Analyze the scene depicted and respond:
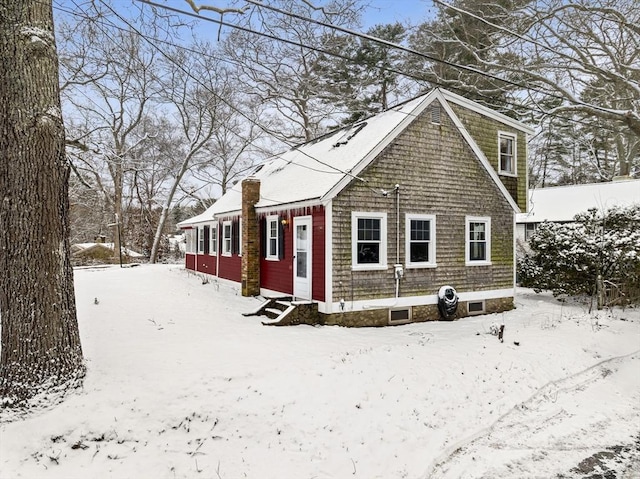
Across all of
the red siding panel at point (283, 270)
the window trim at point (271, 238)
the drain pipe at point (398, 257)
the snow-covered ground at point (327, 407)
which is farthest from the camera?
the window trim at point (271, 238)

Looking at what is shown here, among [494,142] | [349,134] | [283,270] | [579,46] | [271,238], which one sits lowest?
[283,270]

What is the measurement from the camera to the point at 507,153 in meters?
14.5

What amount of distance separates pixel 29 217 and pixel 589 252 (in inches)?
582

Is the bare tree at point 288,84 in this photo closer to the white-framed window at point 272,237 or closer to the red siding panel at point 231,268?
the red siding panel at point 231,268

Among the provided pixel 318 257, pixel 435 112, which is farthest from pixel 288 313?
pixel 435 112

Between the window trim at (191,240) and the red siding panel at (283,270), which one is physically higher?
the window trim at (191,240)

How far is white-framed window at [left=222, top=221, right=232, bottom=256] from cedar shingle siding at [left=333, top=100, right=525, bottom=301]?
263 inches

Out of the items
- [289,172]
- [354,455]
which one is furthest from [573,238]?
[354,455]

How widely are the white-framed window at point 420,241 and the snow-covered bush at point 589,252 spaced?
5.52 metres

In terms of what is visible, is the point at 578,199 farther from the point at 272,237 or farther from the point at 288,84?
the point at 272,237

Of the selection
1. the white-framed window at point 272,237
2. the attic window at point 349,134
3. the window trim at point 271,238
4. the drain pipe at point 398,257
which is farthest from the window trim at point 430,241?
the white-framed window at point 272,237

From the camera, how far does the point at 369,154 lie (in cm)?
1087

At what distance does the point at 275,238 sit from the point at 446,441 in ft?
26.7

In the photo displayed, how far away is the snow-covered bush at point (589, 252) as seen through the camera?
44.6 ft
